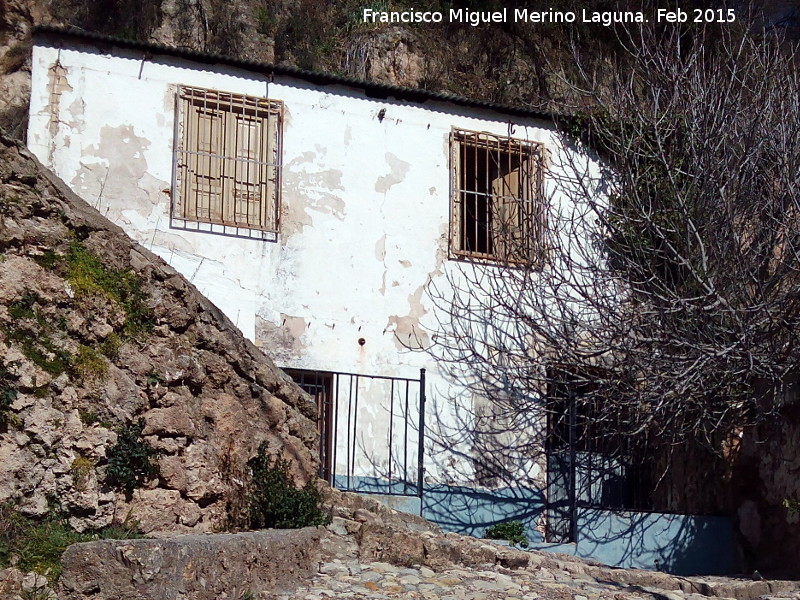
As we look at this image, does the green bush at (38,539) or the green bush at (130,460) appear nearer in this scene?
the green bush at (38,539)

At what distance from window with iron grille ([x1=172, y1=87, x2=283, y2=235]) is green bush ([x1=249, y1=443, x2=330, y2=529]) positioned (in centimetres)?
372

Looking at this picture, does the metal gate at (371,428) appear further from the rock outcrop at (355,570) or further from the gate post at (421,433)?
the rock outcrop at (355,570)

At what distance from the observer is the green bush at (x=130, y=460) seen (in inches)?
264

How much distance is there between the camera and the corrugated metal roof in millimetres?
10500

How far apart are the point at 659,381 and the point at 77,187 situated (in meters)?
6.02

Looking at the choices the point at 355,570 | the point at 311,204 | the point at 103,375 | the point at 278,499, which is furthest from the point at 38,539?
the point at 311,204

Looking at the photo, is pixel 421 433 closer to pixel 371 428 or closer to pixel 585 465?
pixel 371 428

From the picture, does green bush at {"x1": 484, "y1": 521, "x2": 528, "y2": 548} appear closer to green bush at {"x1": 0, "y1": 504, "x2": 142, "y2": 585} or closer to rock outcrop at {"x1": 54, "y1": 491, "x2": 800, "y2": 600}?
rock outcrop at {"x1": 54, "y1": 491, "x2": 800, "y2": 600}

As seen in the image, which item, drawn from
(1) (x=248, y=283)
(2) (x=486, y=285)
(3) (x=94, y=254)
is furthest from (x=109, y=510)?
(2) (x=486, y=285)

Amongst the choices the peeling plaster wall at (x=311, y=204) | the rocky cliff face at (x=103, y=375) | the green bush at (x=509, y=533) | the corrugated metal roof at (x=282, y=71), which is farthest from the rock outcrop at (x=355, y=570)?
the corrugated metal roof at (x=282, y=71)

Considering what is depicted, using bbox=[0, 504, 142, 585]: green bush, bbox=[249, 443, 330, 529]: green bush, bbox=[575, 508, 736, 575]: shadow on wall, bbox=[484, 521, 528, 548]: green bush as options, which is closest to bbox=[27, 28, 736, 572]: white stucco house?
bbox=[484, 521, 528, 548]: green bush

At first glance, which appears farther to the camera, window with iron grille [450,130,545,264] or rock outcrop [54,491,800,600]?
window with iron grille [450,130,545,264]

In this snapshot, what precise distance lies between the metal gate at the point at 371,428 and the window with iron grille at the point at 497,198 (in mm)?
1800

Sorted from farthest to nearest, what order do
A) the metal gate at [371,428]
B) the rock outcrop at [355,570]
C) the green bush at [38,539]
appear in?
the metal gate at [371,428] < the green bush at [38,539] < the rock outcrop at [355,570]
